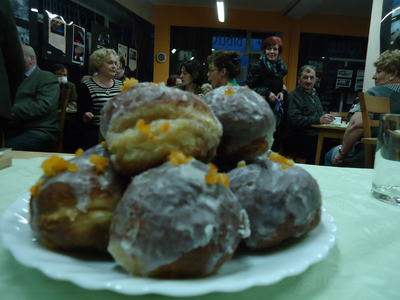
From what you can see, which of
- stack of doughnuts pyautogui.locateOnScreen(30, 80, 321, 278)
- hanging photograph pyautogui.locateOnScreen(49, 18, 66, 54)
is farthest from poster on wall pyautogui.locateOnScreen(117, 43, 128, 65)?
stack of doughnuts pyautogui.locateOnScreen(30, 80, 321, 278)

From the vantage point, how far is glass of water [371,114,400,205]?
3.09 ft

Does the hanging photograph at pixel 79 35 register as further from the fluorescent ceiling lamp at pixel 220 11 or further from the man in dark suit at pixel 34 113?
the fluorescent ceiling lamp at pixel 220 11

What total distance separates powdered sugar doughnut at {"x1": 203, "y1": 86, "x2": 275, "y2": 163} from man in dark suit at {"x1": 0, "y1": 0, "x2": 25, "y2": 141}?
157 cm

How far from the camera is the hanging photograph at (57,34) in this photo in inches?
176

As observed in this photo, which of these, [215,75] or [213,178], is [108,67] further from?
[213,178]

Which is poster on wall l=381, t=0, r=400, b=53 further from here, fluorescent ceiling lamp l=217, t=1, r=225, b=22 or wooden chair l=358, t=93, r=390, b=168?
fluorescent ceiling lamp l=217, t=1, r=225, b=22

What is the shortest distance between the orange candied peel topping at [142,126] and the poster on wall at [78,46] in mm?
5239

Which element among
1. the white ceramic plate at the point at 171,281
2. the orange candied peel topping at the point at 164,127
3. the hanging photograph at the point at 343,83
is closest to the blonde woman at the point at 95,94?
the white ceramic plate at the point at 171,281

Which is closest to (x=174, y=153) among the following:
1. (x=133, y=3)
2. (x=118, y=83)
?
(x=118, y=83)

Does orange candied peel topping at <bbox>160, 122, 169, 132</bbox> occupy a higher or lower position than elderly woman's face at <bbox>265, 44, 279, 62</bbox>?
lower

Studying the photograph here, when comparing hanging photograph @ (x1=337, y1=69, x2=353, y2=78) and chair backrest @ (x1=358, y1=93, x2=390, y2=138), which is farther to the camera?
hanging photograph @ (x1=337, y1=69, x2=353, y2=78)

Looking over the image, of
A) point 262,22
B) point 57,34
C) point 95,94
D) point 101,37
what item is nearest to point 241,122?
point 95,94

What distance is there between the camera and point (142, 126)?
19.5 inches

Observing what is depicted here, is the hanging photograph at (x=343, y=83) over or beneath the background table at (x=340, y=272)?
over
